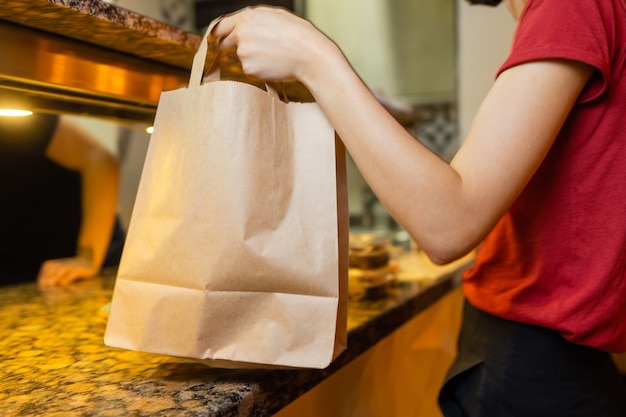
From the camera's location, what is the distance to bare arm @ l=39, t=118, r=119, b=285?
167 centimetres

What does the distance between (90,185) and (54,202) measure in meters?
0.12

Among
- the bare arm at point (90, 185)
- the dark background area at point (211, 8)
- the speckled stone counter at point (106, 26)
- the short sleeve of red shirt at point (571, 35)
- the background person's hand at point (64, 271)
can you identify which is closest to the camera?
the short sleeve of red shirt at point (571, 35)

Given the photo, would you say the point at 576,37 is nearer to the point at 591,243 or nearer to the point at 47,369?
the point at 591,243

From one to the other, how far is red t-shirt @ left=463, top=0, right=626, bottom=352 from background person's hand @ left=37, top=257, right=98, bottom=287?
122cm

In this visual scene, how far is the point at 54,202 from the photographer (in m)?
1.71

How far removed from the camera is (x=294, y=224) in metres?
0.66

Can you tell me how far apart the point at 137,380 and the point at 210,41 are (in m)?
0.46

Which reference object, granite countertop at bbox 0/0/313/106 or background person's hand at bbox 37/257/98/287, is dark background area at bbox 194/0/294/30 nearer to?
background person's hand at bbox 37/257/98/287

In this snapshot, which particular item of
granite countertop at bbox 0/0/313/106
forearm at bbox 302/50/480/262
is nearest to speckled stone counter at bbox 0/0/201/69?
granite countertop at bbox 0/0/313/106

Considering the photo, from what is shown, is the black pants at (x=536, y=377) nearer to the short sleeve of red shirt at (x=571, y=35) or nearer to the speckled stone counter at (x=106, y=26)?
the short sleeve of red shirt at (x=571, y=35)

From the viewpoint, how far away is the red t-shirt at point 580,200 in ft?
2.03

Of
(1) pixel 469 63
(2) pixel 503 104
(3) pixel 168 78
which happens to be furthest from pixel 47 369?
(1) pixel 469 63

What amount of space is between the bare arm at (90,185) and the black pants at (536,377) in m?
1.20

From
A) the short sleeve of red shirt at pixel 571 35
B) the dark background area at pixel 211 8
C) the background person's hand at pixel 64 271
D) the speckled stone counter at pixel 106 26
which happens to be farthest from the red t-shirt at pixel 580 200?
the dark background area at pixel 211 8
